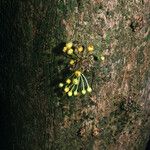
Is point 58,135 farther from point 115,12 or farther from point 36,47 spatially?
point 115,12

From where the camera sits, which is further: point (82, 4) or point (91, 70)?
point (91, 70)

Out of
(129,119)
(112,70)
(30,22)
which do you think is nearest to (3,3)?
(30,22)

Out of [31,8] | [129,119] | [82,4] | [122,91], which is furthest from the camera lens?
[129,119]

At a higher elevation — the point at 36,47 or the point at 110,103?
the point at 36,47

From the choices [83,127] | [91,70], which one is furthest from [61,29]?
[83,127]

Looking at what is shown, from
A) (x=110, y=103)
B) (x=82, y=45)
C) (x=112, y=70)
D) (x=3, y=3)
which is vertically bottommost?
(x=110, y=103)

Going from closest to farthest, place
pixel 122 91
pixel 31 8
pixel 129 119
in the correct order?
pixel 31 8
pixel 122 91
pixel 129 119
